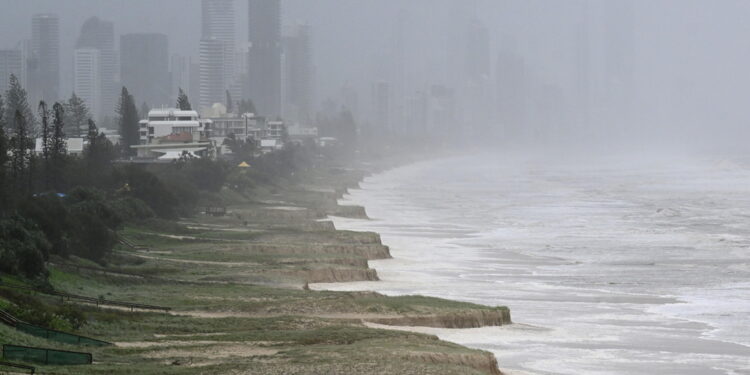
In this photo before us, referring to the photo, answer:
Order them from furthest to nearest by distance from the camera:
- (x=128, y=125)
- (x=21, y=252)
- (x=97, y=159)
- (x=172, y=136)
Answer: (x=172, y=136) < (x=128, y=125) < (x=97, y=159) < (x=21, y=252)

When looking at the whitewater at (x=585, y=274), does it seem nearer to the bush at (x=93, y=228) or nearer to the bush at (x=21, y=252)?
the bush at (x=93, y=228)

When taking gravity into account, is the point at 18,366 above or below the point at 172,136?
above

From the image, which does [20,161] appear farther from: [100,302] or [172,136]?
[172,136]

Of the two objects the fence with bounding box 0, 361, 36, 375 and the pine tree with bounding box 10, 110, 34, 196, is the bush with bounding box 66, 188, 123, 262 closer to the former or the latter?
the pine tree with bounding box 10, 110, 34, 196

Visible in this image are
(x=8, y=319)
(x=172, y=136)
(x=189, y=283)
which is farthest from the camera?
(x=172, y=136)

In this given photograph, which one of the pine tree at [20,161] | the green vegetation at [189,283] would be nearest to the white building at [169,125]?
the green vegetation at [189,283]

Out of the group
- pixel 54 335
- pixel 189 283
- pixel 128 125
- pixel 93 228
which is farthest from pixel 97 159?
pixel 54 335

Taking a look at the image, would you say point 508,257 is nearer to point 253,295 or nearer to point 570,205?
point 253,295

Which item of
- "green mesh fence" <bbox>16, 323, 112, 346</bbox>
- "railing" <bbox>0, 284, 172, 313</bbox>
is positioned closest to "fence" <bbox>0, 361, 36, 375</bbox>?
"green mesh fence" <bbox>16, 323, 112, 346</bbox>
